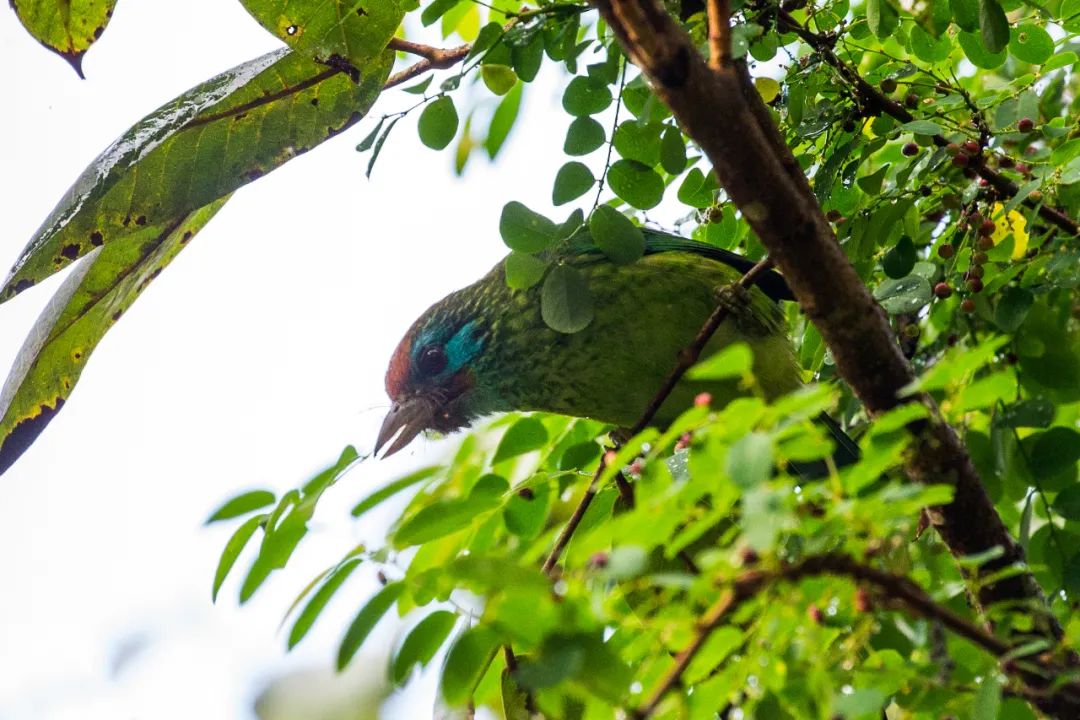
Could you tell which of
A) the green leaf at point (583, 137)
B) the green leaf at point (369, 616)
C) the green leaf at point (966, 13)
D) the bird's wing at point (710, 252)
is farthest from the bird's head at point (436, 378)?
the green leaf at point (369, 616)

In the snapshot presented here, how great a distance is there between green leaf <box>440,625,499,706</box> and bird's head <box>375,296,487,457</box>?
1.86m

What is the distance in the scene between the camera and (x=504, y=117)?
253cm

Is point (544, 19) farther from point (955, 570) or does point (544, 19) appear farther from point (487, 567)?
point (487, 567)

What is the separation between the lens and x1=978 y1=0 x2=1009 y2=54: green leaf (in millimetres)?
2045

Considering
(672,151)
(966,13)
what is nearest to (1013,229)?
(966,13)

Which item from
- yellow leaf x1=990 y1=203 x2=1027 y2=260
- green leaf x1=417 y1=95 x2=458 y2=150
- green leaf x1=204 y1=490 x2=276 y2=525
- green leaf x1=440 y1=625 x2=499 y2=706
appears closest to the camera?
green leaf x1=440 y1=625 x2=499 y2=706

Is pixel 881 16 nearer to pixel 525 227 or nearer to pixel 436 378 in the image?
pixel 525 227

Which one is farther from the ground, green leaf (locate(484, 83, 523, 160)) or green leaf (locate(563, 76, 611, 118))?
green leaf (locate(484, 83, 523, 160))

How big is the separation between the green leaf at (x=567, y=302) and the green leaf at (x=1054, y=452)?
0.87m

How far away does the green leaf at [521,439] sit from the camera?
2.16 m

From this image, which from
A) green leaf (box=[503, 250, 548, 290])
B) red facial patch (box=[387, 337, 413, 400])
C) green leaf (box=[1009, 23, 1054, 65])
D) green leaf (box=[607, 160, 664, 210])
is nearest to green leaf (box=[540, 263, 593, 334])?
green leaf (box=[503, 250, 548, 290])

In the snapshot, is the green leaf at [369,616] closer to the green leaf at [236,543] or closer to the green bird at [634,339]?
the green leaf at [236,543]

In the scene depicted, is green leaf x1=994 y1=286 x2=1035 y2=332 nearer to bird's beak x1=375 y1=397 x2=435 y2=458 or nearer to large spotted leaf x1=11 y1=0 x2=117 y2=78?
bird's beak x1=375 y1=397 x2=435 y2=458

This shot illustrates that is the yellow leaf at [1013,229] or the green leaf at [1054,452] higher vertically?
the yellow leaf at [1013,229]
